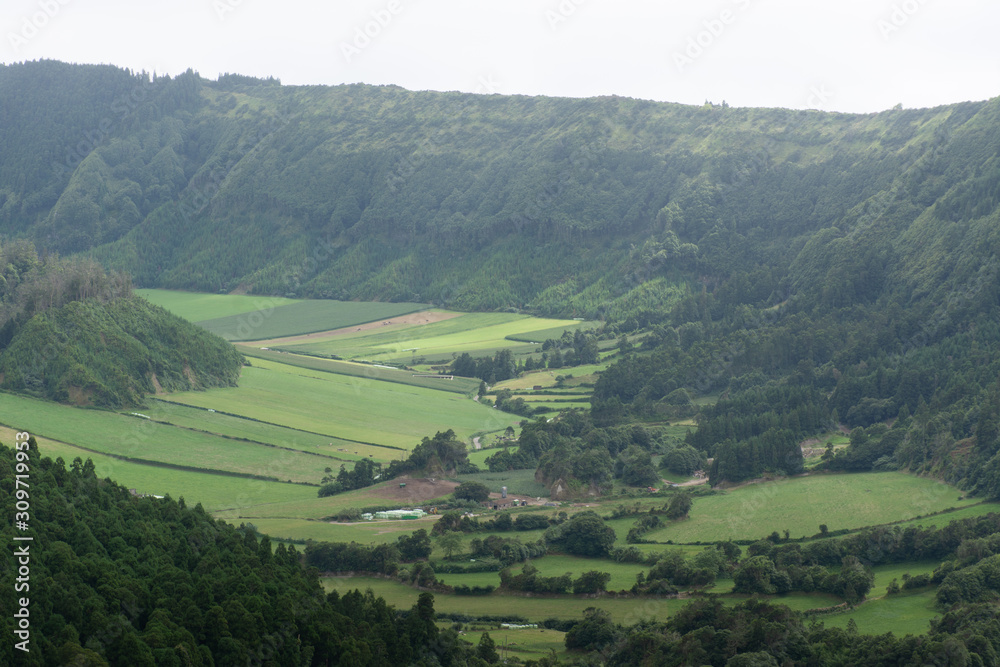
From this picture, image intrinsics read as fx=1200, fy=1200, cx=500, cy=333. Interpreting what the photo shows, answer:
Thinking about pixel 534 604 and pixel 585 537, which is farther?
pixel 585 537

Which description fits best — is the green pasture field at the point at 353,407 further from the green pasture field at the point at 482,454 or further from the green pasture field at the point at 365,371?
the green pasture field at the point at 482,454

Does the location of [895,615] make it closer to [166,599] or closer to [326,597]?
[326,597]

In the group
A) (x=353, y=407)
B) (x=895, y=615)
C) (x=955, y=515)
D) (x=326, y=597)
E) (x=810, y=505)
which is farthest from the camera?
(x=353, y=407)

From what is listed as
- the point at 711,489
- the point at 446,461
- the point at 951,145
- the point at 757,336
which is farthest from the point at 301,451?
the point at 951,145

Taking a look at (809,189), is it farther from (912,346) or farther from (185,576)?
(185,576)

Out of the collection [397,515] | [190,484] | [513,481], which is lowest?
[397,515]

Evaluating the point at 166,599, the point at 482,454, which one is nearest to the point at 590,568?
the point at 166,599
